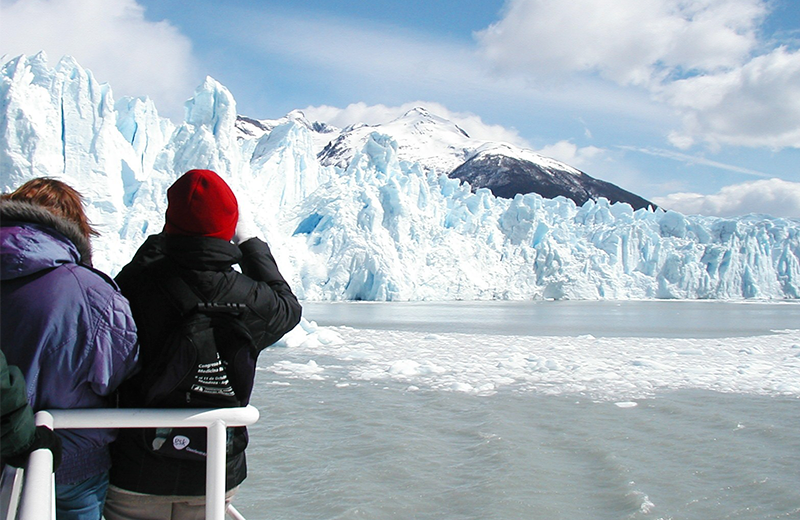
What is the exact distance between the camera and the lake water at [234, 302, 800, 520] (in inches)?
121

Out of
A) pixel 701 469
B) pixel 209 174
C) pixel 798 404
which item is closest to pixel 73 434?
pixel 209 174

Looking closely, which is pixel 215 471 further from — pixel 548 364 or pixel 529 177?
pixel 529 177

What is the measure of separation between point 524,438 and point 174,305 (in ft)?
11.5

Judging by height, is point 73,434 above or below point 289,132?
below

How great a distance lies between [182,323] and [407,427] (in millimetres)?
3541

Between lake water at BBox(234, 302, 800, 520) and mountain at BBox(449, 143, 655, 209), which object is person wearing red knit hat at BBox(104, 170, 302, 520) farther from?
mountain at BBox(449, 143, 655, 209)

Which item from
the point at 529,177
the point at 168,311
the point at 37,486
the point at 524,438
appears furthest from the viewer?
the point at 529,177

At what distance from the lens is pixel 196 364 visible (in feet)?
3.98

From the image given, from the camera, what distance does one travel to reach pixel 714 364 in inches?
316

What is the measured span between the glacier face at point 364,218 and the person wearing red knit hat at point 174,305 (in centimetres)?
1545

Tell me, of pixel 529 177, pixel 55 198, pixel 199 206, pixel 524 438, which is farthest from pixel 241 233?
pixel 529 177

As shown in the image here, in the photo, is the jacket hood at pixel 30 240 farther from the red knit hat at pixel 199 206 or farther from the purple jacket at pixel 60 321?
the red knit hat at pixel 199 206

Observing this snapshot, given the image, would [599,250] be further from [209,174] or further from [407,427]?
[209,174]

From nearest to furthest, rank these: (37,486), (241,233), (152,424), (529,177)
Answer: (37,486) < (152,424) < (241,233) < (529,177)
